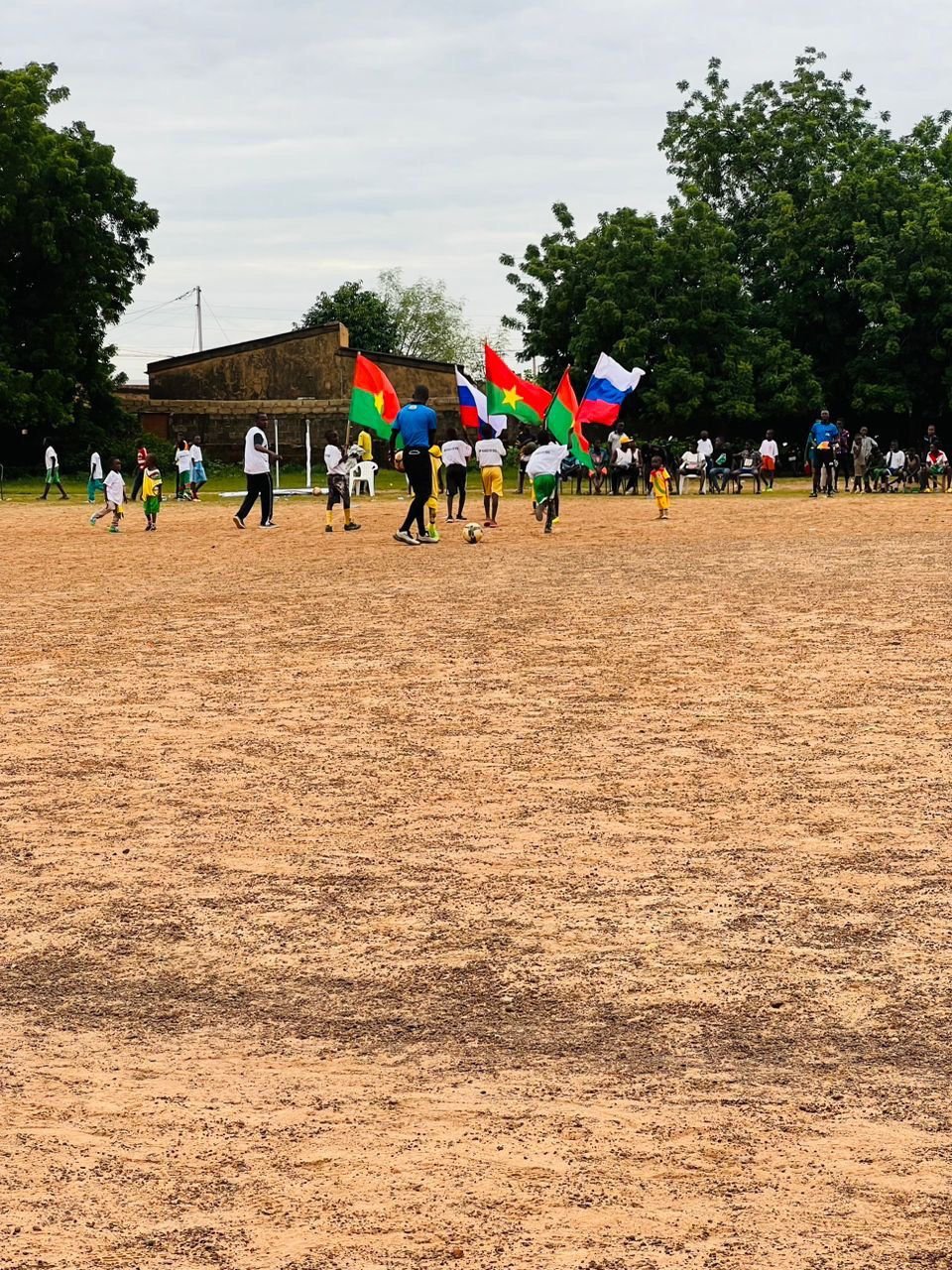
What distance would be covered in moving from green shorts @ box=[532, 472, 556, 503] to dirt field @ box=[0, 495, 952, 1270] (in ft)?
40.0

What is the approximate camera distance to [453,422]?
5259cm

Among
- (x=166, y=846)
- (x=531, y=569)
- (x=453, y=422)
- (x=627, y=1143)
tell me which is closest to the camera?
(x=627, y=1143)

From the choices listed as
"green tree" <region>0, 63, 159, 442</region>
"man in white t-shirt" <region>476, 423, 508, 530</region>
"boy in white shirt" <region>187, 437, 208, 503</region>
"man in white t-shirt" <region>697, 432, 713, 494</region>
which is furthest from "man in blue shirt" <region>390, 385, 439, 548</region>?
"green tree" <region>0, 63, 159, 442</region>

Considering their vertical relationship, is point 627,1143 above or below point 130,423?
below

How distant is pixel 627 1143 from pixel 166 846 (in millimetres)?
3348

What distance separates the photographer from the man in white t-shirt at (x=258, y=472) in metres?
24.1

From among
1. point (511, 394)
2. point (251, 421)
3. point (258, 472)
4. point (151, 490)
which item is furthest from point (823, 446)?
point (251, 421)

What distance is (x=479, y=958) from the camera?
218 inches

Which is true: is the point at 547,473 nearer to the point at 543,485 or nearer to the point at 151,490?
the point at 543,485

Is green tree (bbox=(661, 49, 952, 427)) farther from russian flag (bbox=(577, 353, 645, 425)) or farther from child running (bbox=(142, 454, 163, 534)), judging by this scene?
child running (bbox=(142, 454, 163, 534))

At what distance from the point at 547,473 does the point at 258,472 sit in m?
4.49

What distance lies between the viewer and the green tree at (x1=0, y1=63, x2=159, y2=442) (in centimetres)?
4938

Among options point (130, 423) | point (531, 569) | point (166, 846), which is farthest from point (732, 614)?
point (130, 423)

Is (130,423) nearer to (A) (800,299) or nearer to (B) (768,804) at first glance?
(A) (800,299)
